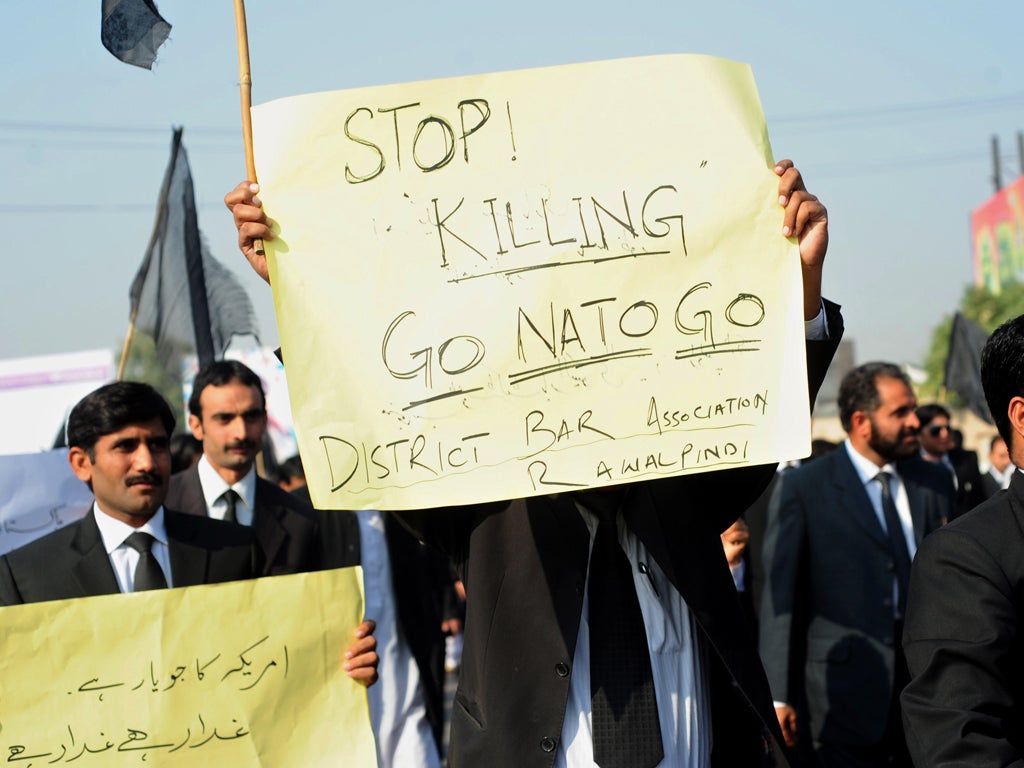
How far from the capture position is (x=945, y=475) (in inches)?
251

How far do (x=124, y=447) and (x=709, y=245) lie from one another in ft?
6.30

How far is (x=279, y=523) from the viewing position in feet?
16.7

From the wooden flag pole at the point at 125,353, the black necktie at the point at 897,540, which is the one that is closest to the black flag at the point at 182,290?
the wooden flag pole at the point at 125,353

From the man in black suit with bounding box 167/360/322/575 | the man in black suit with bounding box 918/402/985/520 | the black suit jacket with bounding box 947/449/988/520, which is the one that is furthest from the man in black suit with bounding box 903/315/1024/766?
the man in black suit with bounding box 918/402/985/520

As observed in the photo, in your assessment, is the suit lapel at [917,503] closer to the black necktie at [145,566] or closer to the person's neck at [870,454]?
the person's neck at [870,454]

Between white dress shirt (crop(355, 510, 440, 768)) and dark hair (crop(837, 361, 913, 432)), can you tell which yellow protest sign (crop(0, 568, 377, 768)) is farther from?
dark hair (crop(837, 361, 913, 432))

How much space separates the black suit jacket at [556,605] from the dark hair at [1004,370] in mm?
406

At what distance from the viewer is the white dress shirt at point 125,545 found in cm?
373

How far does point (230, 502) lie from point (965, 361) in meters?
8.20

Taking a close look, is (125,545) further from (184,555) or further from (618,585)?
(618,585)

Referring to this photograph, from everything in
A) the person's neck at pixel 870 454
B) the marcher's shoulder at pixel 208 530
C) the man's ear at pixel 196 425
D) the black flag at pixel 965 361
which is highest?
the black flag at pixel 965 361

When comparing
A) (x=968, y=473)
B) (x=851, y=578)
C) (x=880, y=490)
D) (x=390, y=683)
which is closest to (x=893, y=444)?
(x=880, y=490)

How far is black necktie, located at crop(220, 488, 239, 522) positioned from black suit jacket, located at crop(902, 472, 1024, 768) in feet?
11.2

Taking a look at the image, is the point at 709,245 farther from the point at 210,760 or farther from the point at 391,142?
the point at 210,760
